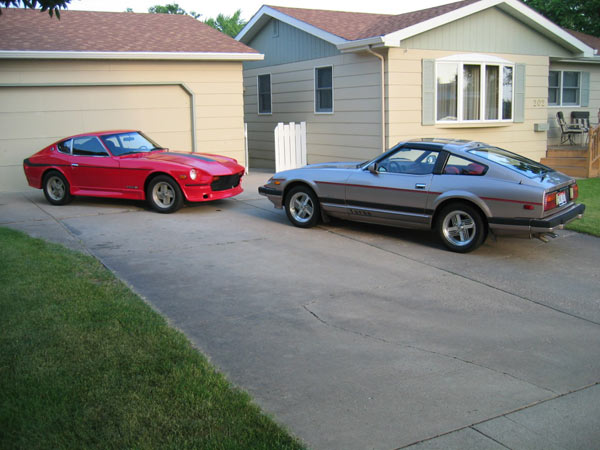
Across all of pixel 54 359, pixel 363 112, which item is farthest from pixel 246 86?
pixel 54 359

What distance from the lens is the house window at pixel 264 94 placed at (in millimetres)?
19891

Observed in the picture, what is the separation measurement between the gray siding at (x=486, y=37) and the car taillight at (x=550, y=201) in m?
8.15

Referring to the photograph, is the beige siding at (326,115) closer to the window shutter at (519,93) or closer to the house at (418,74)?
the house at (418,74)

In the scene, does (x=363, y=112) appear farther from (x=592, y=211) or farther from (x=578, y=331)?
(x=578, y=331)

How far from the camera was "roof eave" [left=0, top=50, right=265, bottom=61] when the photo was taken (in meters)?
13.7

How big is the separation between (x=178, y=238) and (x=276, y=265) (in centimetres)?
213

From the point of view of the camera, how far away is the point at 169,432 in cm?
360

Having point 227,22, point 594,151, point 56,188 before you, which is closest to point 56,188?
point 56,188

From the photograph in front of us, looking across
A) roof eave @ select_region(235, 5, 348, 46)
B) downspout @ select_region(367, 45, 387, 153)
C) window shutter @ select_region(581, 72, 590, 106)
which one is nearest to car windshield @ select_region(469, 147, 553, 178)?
downspout @ select_region(367, 45, 387, 153)

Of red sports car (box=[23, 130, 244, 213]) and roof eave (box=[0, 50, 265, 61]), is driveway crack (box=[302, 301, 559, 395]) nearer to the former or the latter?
red sports car (box=[23, 130, 244, 213])

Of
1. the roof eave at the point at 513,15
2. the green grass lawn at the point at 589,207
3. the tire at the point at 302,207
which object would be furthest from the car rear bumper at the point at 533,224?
the roof eave at the point at 513,15

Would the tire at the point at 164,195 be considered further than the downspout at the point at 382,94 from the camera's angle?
No

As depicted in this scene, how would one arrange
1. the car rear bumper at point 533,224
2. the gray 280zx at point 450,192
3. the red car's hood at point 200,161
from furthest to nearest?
the red car's hood at point 200,161, the gray 280zx at point 450,192, the car rear bumper at point 533,224

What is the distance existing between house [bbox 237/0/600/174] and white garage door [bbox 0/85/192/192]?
12.7ft
